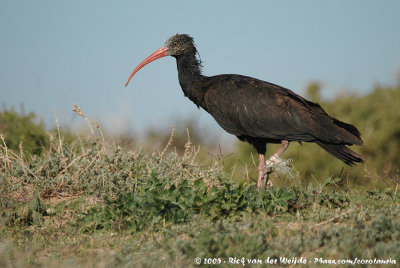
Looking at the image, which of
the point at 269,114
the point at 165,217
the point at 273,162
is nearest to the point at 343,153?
the point at 273,162

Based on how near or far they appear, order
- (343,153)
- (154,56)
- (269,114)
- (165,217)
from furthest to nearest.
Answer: (154,56)
(269,114)
(343,153)
(165,217)

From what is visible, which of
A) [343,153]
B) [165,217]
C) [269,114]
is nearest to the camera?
[165,217]

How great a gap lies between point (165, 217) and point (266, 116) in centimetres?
255

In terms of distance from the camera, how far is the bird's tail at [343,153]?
20.8 feet

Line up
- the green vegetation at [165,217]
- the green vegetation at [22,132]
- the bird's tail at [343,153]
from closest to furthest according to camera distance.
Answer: the green vegetation at [165,217] < the bird's tail at [343,153] < the green vegetation at [22,132]

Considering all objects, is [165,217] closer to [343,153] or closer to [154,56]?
[343,153]

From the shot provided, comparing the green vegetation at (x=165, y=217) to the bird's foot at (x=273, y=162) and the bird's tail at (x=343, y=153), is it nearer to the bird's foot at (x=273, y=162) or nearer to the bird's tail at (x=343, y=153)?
the bird's tail at (x=343, y=153)

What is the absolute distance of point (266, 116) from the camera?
6746mm

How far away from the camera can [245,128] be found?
270 inches

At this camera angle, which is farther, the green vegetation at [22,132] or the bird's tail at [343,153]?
the green vegetation at [22,132]

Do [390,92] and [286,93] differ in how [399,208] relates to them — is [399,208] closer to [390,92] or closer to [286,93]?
[286,93]

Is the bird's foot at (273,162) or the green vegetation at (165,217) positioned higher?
the bird's foot at (273,162)

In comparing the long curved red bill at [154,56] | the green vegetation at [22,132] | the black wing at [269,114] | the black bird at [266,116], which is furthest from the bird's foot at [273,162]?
the green vegetation at [22,132]

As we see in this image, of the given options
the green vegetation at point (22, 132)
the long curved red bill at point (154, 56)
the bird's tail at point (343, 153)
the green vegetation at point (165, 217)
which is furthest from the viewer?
the green vegetation at point (22, 132)
